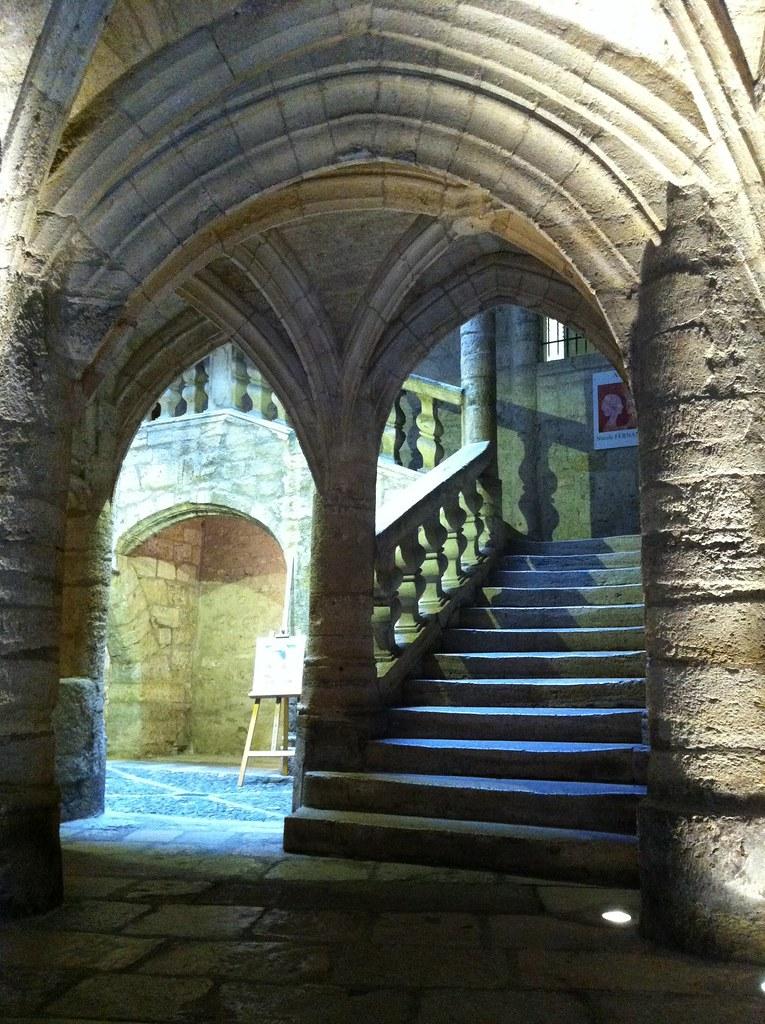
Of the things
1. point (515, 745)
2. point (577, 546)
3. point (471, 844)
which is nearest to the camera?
point (471, 844)

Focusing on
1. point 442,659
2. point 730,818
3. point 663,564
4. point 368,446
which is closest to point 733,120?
point 663,564

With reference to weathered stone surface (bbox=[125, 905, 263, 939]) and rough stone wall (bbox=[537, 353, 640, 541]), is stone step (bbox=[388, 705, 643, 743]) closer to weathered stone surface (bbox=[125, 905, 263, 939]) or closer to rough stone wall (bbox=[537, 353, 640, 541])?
weathered stone surface (bbox=[125, 905, 263, 939])

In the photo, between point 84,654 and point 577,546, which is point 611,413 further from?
point 84,654

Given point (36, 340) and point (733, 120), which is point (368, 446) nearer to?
point (36, 340)

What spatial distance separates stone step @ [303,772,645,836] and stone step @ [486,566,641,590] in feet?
7.28

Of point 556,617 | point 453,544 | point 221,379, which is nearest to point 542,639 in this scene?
point 556,617

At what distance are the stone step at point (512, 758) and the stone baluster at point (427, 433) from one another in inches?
138

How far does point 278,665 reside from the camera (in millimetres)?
6539

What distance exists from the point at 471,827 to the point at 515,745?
29.6 inches

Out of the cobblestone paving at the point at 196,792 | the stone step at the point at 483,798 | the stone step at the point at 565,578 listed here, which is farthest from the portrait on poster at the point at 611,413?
the stone step at the point at 483,798

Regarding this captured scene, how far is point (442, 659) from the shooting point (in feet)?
17.4

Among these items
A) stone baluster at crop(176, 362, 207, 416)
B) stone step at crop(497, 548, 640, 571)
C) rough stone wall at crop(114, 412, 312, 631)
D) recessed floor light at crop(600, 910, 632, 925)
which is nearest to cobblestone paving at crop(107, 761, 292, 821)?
rough stone wall at crop(114, 412, 312, 631)

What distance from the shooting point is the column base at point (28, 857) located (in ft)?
8.60

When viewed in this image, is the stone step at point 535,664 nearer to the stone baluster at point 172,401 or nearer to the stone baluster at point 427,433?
the stone baluster at point 427,433
